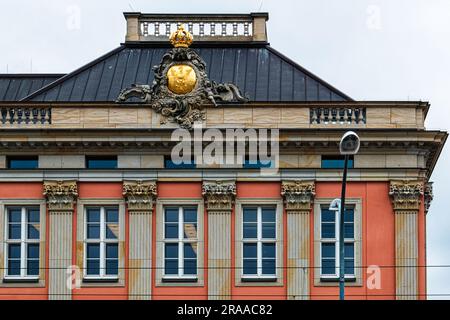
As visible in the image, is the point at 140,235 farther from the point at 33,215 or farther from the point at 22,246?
the point at 22,246

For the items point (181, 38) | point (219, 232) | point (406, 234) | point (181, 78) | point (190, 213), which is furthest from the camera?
point (181, 38)

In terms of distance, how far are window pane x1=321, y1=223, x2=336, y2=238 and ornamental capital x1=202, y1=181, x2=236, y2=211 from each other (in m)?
3.88

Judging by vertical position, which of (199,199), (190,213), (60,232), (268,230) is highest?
(199,199)

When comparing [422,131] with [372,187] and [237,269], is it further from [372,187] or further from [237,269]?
[237,269]

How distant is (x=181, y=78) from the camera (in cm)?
6562

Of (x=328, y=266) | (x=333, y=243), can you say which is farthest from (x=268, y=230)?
(x=328, y=266)

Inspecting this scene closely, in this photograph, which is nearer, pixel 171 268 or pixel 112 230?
pixel 171 268

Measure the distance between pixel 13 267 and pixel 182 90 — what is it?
32.8 feet

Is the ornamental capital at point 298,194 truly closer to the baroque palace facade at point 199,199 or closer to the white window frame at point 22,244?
the baroque palace facade at point 199,199

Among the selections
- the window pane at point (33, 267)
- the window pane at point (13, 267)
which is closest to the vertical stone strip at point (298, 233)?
the window pane at point (33, 267)

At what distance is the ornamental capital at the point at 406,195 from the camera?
64.5 metres

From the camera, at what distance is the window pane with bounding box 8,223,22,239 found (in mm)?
64938

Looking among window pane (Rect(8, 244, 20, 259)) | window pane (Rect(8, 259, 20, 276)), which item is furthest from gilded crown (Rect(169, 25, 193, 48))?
window pane (Rect(8, 259, 20, 276))

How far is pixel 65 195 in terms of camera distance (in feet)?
213
